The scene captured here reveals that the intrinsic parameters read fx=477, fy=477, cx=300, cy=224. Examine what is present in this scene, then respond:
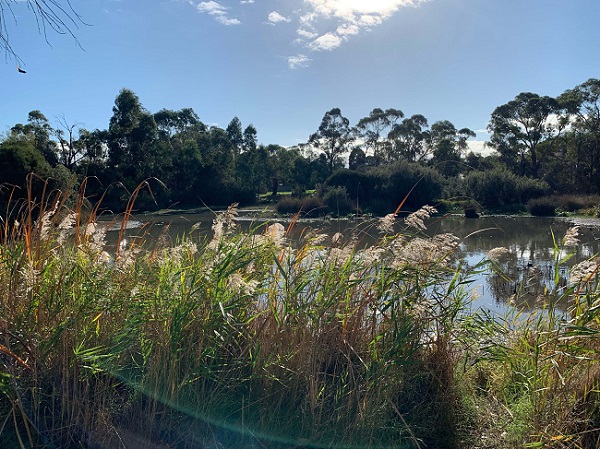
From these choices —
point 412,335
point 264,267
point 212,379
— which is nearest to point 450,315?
point 412,335

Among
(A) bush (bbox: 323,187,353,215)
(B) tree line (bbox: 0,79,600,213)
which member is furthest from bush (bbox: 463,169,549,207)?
(A) bush (bbox: 323,187,353,215)

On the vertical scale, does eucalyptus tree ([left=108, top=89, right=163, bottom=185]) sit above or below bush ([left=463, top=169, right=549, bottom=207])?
above

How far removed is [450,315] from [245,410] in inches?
50.8

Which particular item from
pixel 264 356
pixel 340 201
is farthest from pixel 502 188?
pixel 264 356

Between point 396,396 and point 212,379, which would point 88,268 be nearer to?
point 212,379

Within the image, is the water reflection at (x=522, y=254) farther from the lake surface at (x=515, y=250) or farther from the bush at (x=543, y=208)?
the bush at (x=543, y=208)

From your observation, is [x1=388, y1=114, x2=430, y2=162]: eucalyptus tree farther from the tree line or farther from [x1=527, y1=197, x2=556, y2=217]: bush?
[x1=527, y1=197, x2=556, y2=217]: bush

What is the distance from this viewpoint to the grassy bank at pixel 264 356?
7.39 feet

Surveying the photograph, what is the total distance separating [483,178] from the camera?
35625 mm

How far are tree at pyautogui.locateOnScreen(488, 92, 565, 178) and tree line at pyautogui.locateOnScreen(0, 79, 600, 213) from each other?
9cm

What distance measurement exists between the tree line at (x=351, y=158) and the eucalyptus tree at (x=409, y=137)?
114 mm

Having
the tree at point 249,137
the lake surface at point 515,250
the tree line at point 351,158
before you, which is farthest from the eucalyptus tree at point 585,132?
the tree at point 249,137

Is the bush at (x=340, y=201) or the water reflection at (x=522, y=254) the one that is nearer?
the water reflection at (x=522, y=254)

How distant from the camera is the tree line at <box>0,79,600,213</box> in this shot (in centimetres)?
3319
